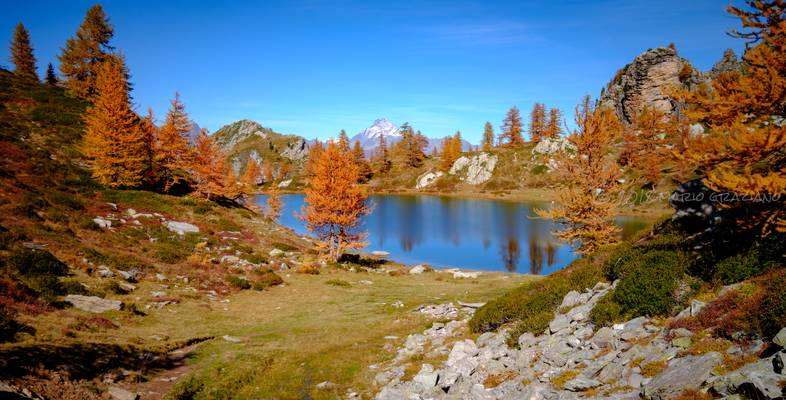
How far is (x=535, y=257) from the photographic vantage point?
5259 cm

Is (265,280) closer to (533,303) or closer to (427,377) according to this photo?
(427,377)

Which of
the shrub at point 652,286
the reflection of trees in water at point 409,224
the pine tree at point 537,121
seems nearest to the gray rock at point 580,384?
the shrub at point 652,286

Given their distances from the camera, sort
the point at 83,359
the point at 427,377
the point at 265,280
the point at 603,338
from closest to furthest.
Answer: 1. the point at 603,338
2. the point at 427,377
3. the point at 83,359
4. the point at 265,280

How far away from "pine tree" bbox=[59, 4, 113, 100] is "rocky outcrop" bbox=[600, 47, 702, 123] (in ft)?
466

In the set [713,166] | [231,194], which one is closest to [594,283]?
[713,166]

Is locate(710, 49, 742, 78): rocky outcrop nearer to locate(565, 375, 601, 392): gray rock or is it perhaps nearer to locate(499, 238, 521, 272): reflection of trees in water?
locate(499, 238, 521, 272): reflection of trees in water

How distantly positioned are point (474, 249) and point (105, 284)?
44.8 m

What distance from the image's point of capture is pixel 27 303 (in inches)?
635

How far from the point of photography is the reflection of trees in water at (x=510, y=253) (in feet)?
161

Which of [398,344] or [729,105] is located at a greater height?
[729,105]

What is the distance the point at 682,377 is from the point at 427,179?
5361 inches

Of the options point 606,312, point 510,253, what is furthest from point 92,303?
point 510,253

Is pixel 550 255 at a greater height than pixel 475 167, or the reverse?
pixel 475 167

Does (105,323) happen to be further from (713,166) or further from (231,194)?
(231,194)
